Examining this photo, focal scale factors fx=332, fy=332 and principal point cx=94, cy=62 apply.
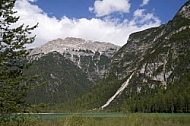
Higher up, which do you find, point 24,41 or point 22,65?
point 24,41

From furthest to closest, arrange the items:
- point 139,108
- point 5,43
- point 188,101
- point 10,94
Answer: point 139,108
point 188,101
point 5,43
point 10,94

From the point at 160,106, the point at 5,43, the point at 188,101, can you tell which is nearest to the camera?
the point at 5,43

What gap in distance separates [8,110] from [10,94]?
2.87 feet

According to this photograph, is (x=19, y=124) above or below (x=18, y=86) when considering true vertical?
below

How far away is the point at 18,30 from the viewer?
18.6 metres

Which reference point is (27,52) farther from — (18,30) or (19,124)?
(19,124)

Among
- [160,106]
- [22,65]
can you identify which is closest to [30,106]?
[22,65]

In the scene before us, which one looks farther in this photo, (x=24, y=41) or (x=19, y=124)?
(x=24, y=41)

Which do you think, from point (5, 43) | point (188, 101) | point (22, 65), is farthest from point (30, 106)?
point (188, 101)

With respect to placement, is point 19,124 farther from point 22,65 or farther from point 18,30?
point 18,30

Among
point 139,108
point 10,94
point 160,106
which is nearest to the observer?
point 10,94

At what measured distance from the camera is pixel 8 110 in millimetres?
17312

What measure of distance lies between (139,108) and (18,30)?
596 feet

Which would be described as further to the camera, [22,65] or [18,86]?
[22,65]
